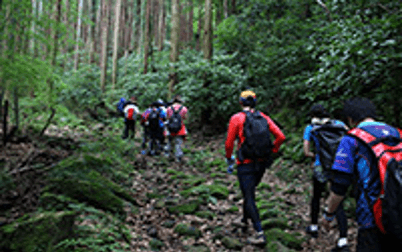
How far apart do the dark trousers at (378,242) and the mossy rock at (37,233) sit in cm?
297

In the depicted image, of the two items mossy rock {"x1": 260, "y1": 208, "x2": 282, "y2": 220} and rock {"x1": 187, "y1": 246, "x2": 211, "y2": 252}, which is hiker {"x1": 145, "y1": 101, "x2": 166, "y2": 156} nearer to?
mossy rock {"x1": 260, "y1": 208, "x2": 282, "y2": 220}

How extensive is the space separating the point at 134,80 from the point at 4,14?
10.9m

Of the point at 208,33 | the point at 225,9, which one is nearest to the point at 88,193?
the point at 208,33

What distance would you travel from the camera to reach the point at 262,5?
36.0ft

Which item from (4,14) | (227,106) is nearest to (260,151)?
(4,14)

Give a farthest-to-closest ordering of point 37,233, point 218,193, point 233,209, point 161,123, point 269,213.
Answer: point 161,123
point 218,193
point 233,209
point 269,213
point 37,233

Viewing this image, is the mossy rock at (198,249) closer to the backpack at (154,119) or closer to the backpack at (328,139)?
the backpack at (328,139)

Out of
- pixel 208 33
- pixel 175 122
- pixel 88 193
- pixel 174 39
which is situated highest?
pixel 208 33

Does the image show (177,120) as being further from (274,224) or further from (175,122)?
(274,224)

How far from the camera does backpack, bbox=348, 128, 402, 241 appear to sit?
1.91 metres

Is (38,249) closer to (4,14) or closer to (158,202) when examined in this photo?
(158,202)

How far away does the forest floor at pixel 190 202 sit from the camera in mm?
4188

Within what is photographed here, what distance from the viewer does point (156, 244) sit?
4020 mm

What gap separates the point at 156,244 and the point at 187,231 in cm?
62
